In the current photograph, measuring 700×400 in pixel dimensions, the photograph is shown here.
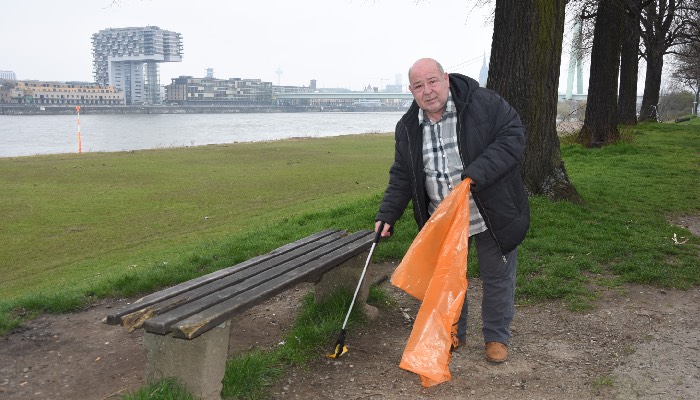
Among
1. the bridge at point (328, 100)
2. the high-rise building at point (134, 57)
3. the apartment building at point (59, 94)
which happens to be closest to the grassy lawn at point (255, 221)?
the high-rise building at point (134, 57)

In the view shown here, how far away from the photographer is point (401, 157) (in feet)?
14.4

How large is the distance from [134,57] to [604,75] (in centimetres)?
10896

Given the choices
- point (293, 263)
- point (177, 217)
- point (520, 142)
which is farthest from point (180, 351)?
point (177, 217)

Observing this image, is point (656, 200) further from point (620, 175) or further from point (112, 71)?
point (112, 71)

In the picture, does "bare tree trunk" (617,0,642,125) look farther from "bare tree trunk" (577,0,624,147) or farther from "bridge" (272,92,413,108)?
"bridge" (272,92,413,108)

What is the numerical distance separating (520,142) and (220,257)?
3.97m

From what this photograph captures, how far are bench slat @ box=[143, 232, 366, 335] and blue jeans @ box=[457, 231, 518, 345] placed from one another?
1.15 meters

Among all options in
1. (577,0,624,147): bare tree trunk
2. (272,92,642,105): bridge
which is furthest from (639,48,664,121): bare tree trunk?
(272,92,642,105): bridge

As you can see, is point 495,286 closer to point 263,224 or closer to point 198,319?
point 198,319

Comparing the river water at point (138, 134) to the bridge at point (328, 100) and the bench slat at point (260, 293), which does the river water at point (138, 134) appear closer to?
the bench slat at point (260, 293)

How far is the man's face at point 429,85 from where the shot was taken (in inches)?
158

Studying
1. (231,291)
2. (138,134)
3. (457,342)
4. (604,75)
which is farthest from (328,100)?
(231,291)

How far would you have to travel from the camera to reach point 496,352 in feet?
14.1

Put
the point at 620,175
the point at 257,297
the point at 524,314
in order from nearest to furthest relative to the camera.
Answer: the point at 257,297, the point at 524,314, the point at 620,175
